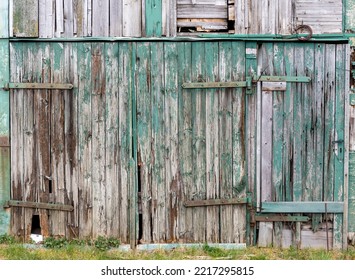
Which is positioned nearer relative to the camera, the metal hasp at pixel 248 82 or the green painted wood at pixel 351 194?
the metal hasp at pixel 248 82

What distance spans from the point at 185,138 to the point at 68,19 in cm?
201

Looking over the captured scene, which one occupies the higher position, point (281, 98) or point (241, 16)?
point (241, 16)

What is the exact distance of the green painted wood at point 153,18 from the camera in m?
7.59

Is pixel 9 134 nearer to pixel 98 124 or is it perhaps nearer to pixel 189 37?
pixel 98 124

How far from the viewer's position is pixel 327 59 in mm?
7633

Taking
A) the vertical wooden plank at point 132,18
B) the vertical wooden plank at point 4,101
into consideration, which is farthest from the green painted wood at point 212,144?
the vertical wooden plank at point 4,101

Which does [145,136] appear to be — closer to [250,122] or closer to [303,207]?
[250,122]

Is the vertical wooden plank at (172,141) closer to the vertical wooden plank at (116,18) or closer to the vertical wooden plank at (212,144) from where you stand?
the vertical wooden plank at (212,144)

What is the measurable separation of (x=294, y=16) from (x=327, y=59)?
2.14ft

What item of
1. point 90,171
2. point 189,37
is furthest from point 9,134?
point 189,37

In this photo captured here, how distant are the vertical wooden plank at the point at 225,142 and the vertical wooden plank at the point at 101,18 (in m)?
1.39

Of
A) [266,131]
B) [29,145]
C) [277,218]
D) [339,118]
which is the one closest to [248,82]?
A: [266,131]

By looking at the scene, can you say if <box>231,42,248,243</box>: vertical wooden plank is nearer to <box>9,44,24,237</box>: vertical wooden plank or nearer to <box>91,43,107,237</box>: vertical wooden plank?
<box>91,43,107,237</box>: vertical wooden plank

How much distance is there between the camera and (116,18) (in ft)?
25.0
